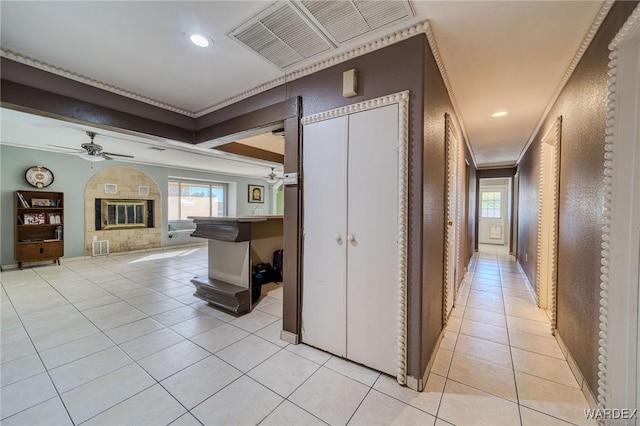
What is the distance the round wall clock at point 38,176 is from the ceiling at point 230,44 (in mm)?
4583

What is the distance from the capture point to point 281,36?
1.82 m

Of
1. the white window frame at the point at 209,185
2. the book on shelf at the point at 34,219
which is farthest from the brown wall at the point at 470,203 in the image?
the book on shelf at the point at 34,219

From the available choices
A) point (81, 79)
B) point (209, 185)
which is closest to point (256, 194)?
point (209, 185)

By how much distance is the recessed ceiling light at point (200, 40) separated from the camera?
5.95ft

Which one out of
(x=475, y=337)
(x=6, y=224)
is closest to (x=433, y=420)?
(x=475, y=337)

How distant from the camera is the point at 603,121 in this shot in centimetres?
150

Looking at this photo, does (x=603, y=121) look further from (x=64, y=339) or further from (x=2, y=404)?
(x=64, y=339)

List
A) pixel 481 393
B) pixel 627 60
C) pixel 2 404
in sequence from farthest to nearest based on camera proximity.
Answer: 1. pixel 481 393
2. pixel 2 404
3. pixel 627 60

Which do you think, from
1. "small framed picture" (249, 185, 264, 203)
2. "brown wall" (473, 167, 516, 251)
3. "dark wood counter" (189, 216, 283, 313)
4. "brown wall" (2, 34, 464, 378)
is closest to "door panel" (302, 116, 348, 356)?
"brown wall" (2, 34, 464, 378)

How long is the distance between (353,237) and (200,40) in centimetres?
190

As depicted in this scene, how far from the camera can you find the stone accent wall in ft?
19.8

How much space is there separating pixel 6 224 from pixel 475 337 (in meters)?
8.19

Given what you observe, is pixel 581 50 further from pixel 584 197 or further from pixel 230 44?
pixel 230 44

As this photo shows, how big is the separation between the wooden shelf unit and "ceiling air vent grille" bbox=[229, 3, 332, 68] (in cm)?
635
